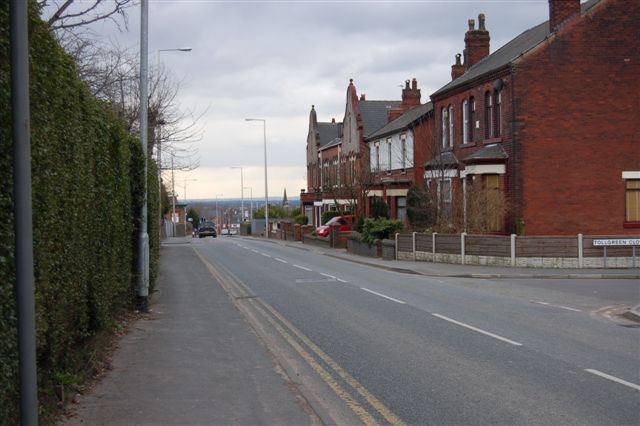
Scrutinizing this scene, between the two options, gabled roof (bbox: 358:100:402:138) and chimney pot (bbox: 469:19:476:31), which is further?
gabled roof (bbox: 358:100:402:138)

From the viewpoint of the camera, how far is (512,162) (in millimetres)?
31375

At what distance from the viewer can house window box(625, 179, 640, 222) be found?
31.8 meters

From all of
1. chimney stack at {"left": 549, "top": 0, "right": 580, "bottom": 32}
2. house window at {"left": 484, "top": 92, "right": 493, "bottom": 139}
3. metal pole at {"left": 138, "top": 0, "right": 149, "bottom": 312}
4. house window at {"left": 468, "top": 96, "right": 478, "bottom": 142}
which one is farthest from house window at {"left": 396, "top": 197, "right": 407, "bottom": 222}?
metal pole at {"left": 138, "top": 0, "right": 149, "bottom": 312}

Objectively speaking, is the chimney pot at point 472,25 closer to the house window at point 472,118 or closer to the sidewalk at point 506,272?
the house window at point 472,118

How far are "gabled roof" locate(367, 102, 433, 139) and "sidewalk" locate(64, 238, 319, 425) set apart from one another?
33.5 metres

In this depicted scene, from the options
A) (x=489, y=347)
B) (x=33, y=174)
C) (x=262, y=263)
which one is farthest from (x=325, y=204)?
(x=33, y=174)

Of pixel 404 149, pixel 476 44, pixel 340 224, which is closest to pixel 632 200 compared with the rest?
pixel 476 44

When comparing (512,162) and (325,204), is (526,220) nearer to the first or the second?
(512,162)

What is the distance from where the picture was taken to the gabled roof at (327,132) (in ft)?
262

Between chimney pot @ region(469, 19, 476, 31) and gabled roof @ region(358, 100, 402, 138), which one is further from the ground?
chimney pot @ region(469, 19, 476, 31)

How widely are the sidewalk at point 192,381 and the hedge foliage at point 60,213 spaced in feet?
2.05

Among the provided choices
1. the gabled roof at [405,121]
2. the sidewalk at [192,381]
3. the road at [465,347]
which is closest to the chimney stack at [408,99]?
the gabled roof at [405,121]

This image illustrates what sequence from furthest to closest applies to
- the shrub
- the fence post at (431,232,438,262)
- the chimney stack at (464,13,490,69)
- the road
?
the chimney stack at (464,13,490,69) → the shrub → the fence post at (431,232,438,262) → the road

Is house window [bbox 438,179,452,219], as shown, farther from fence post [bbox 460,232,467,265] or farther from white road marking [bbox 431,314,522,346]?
white road marking [bbox 431,314,522,346]
